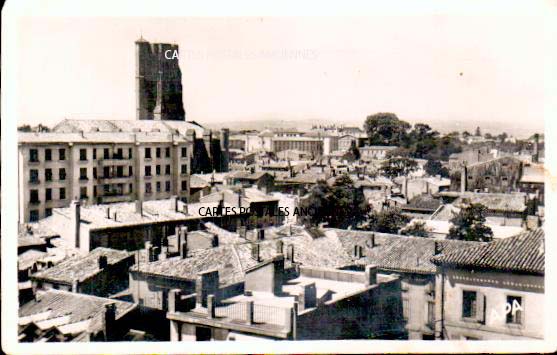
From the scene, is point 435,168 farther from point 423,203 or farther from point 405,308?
point 405,308

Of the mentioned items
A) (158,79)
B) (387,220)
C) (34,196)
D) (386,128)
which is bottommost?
(387,220)

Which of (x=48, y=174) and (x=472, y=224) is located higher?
(x=48, y=174)

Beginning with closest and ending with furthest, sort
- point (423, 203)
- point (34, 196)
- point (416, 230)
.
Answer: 1. point (34, 196)
2. point (423, 203)
3. point (416, 230)

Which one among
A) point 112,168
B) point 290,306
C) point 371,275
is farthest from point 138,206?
point 371,275

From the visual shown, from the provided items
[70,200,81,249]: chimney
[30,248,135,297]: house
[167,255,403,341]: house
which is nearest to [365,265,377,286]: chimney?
[167,255,403,341]: house

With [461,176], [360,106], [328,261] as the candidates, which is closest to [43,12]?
[360,106]

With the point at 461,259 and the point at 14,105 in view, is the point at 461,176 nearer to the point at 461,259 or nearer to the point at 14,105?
the point at 461,259

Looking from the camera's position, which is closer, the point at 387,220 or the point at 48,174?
the point at 48,174
